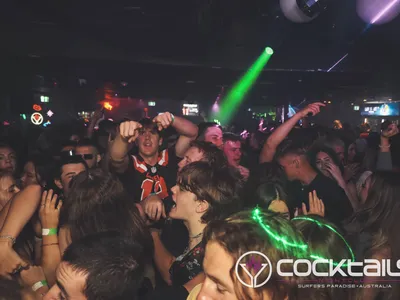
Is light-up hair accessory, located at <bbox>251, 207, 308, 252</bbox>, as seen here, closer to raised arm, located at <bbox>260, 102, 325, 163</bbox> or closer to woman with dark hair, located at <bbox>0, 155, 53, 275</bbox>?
woman with dark hair, located at <bbox>0, 155, 53, 275</bbox>

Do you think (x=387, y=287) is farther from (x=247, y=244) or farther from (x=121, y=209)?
(x=121, y=209)

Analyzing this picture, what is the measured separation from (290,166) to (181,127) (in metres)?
1.06

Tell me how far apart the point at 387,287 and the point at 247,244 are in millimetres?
997

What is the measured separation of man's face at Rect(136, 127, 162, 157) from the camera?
3.00 m

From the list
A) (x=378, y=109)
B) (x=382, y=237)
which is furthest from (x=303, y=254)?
(x=378, y=109)

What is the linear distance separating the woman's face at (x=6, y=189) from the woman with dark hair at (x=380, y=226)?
2.22 metres

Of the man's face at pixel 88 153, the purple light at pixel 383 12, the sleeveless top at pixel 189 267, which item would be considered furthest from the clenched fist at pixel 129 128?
the purple light at pixel 383 12

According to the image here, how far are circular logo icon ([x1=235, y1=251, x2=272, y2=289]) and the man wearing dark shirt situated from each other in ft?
5.20

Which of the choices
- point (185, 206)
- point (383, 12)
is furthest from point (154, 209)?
point (383, 12)

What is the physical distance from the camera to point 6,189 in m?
2.28

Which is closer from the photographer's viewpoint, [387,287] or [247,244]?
[247,244]

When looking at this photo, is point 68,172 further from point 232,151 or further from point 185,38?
point 185,38

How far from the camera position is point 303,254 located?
3.52 ft

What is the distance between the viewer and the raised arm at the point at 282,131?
10.8ft
